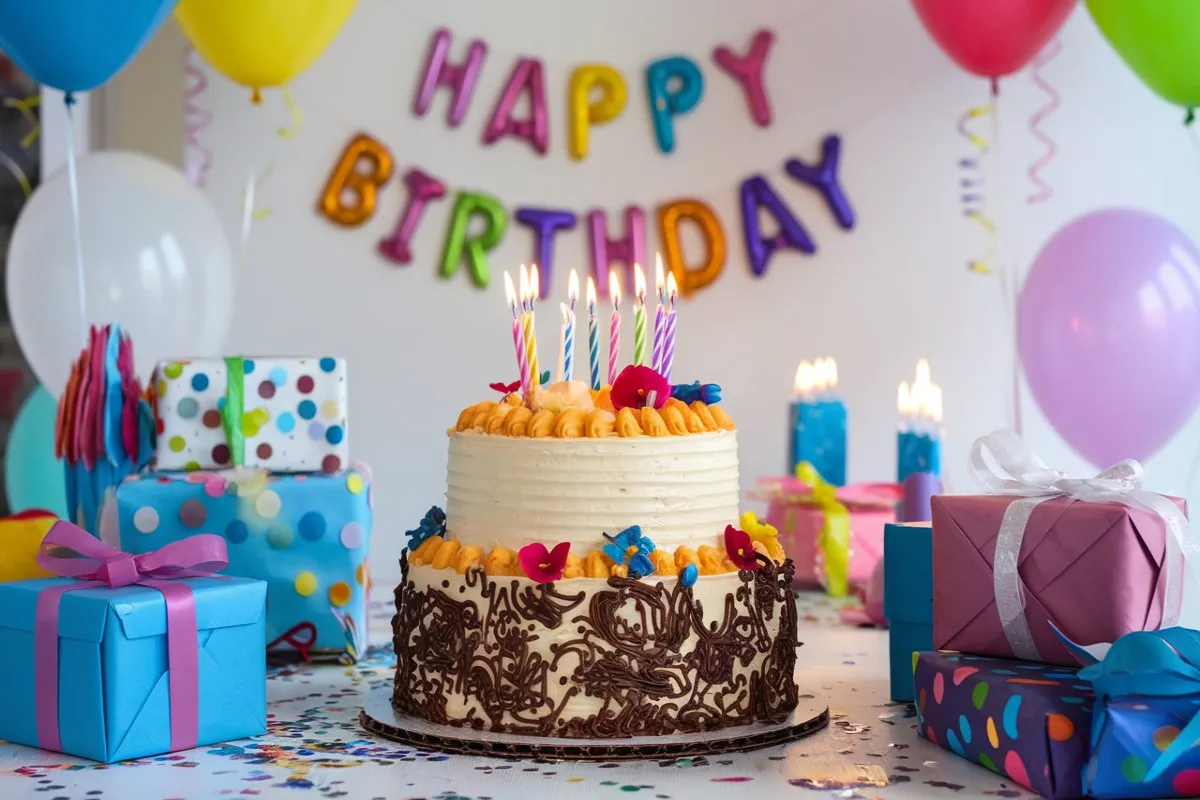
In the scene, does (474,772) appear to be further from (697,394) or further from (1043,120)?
(1043,120)

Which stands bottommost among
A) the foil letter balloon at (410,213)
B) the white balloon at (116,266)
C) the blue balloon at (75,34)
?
the white balloon at (116,266)

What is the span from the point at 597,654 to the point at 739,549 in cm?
32

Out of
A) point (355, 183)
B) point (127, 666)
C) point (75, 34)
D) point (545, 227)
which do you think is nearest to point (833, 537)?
point (545, 227)

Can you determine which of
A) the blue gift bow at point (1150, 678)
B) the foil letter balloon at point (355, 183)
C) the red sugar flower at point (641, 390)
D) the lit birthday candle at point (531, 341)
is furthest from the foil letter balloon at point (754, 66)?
the blue gift bow at point (1150, 678)

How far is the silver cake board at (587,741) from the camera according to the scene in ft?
7.66

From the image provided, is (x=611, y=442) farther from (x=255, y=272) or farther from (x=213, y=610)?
(x=255, y=272)

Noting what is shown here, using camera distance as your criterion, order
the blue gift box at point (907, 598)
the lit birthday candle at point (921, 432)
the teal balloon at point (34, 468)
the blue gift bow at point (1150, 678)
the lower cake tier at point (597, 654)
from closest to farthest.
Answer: the blue gift bow at point (1150, 678) < the lower cake tier at point (597, 654) < the blue gift box at point (907, 598) < the lit birthday candle at point (921, 432) < the teal balloon at point (34, 468)

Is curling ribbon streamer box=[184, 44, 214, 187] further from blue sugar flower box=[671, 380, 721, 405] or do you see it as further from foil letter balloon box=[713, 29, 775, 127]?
blue sugar flower box=[671, 380, 721, 405]

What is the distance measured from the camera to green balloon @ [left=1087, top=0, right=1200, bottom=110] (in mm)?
3533

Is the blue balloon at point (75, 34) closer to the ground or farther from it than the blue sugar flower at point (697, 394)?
farther from it

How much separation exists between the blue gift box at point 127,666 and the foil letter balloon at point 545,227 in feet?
7.36

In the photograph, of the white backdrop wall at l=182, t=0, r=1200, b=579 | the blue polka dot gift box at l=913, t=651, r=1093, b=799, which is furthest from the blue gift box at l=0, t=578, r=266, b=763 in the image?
the white backdrop wall at l=182, t=0, r=1200, b=579

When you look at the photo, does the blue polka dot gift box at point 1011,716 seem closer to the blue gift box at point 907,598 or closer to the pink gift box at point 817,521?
the blue gift box at point 907,598

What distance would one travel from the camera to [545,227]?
182 inches
